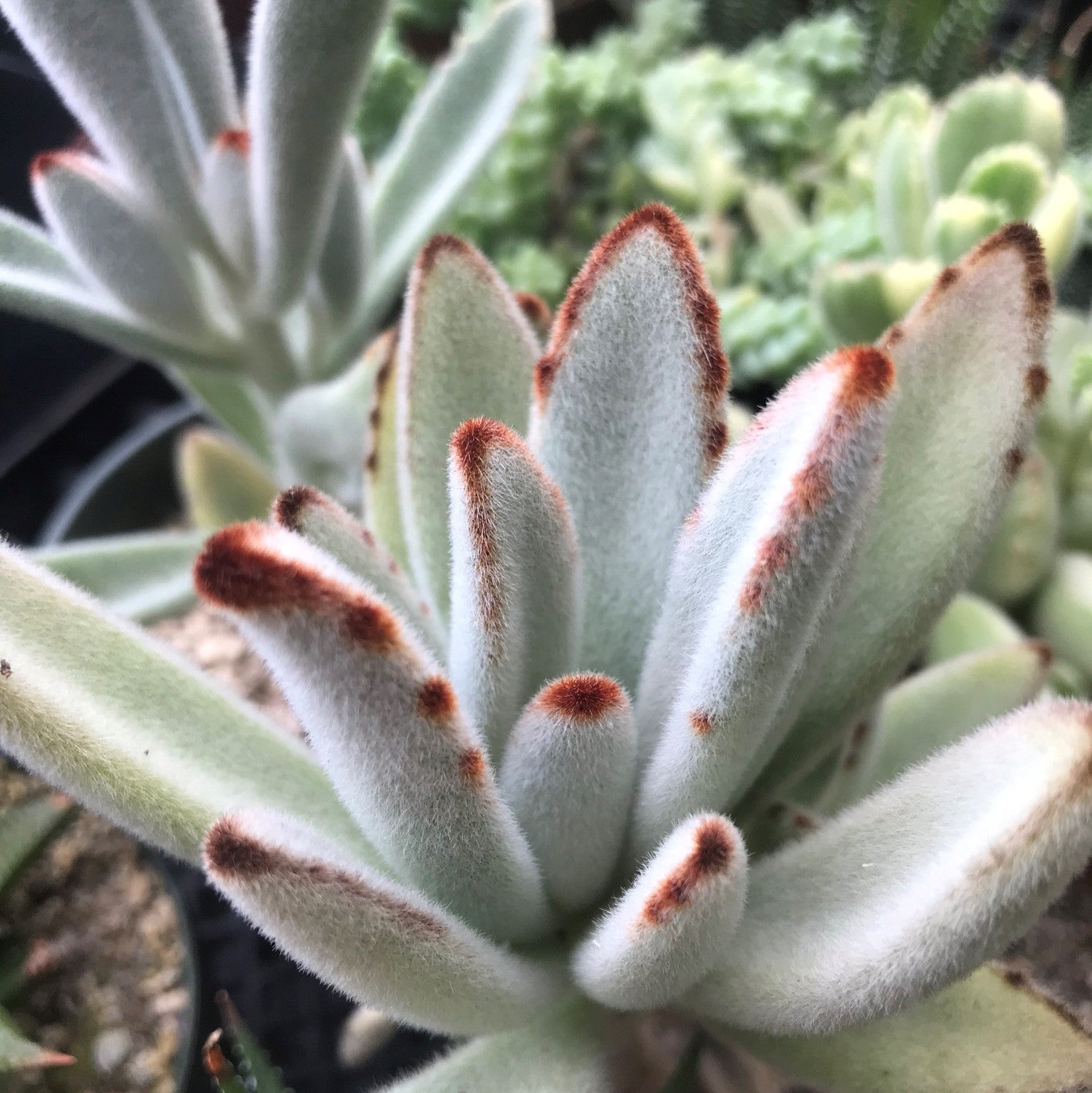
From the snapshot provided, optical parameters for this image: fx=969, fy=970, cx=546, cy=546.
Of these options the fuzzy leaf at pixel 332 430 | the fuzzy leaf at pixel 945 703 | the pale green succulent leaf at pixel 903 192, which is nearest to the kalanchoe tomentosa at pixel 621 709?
the fuzzy leaf at pixel 945 703

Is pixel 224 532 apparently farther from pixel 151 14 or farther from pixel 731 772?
pixel 151 14

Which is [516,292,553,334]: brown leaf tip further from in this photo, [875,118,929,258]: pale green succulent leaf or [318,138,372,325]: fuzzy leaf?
[875,118,929,258]: pale green succulent leaf

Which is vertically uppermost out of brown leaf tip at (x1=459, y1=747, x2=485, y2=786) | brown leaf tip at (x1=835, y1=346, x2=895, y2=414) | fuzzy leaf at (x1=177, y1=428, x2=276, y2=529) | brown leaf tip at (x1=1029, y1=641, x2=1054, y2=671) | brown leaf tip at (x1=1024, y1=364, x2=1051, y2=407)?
brown leaf tip at (x1=835, y1=346, x2=895, y2=414)

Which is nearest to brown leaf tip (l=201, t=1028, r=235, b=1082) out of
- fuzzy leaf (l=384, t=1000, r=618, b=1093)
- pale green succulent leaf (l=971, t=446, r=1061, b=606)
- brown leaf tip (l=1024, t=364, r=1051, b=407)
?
fuzzy leaf (l=384, t=1000, r=618, b=1093)

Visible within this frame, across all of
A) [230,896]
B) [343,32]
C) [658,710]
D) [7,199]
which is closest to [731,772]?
[658,710]

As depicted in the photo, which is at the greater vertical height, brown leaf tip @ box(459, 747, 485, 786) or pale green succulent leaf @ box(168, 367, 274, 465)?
brown leaf tip @ box(459, 747, 485, 786)

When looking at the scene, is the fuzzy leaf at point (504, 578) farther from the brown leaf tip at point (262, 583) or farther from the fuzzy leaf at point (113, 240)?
the fuzzy leaf at point (113, 240)
